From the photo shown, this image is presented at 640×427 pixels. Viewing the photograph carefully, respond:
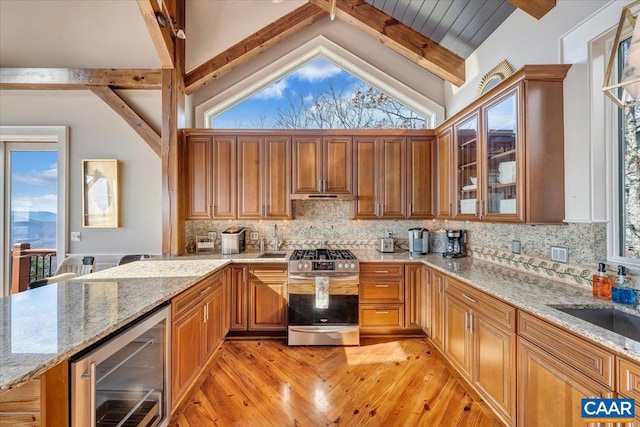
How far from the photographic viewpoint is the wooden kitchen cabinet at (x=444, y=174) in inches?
122

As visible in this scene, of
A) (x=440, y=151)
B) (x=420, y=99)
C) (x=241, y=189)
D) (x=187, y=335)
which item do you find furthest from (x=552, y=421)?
(x=420, y=99)

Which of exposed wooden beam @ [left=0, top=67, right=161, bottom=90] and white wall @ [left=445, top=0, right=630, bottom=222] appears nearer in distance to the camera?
white wall @ [left=445, top=0, right=630, bottom=222]

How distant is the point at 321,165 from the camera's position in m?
3.49

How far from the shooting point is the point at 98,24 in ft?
10.7

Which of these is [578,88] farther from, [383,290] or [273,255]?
[273,255]

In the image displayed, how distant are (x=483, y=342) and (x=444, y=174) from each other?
190 cm

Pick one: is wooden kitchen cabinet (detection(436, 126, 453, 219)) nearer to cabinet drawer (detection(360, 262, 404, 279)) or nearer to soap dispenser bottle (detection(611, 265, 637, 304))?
cabinet drawer (detection(360, 262, 404, 279))

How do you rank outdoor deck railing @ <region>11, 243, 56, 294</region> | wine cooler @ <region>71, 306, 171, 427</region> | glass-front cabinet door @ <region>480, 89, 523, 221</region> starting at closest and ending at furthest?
1. wine cooler @ <region>71, 306, 171, 427</region>
2. glass-front cabinet door @ <region>480, 89, 523, 221</region>
3. outdoor deck railing @ <region>11, 243, 56, 294</region>

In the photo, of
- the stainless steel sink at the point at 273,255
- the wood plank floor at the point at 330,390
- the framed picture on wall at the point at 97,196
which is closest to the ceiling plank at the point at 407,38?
the stainless steel sink at the point at 273,255

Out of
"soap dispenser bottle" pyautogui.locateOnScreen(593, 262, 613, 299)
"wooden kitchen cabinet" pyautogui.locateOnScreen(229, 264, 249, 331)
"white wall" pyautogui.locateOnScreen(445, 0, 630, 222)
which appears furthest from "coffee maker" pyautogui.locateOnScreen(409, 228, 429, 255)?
"wooden kitchen cabinet" pyautogui.locateOnScreen(229, 264, 249, 331)

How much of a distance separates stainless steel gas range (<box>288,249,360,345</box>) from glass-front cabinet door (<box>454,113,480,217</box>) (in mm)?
1266

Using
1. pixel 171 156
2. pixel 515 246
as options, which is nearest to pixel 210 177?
pixel 171 156

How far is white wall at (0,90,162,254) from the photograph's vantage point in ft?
11.5

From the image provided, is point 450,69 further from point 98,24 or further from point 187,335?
point 98,24
